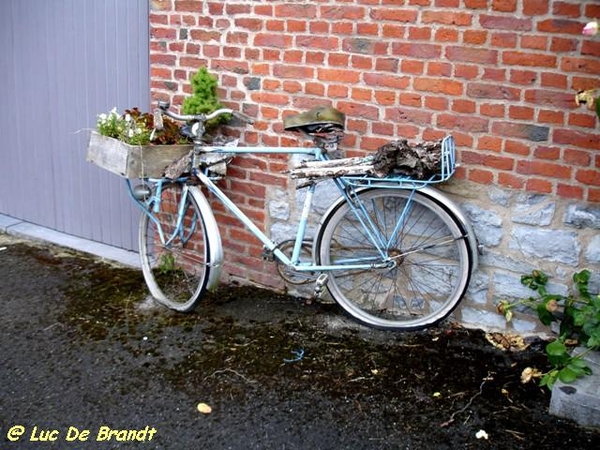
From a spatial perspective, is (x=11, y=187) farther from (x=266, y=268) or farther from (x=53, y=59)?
(x=266, y=268)

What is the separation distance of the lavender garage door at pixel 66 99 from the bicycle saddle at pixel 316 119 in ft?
4.74

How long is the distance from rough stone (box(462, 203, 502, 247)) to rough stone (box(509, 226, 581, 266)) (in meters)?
0.08

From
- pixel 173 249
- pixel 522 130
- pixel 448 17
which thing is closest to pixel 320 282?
pixel 173 249

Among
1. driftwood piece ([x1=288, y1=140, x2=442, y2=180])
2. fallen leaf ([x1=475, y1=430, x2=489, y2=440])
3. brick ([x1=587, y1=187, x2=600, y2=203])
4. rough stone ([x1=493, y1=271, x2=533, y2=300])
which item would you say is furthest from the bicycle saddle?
fallen leaf ([x1=475, y1=430, x2=489, y2=440])

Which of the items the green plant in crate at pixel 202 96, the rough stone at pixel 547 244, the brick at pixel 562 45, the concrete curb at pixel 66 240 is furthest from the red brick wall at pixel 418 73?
the concrete curb at pixel 66 240

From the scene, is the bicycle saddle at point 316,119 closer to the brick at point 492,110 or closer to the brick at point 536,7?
the brick at point 492,110

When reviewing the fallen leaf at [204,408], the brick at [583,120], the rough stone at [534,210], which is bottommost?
the fallen leaf at [204,408]

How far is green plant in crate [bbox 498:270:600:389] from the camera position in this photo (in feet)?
9.99

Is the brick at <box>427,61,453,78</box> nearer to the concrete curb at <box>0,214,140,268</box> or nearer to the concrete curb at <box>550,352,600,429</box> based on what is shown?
the concrete curb at <box>550,352,600,429</box>

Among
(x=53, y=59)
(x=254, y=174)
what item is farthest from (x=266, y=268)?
(x=53, y=59)

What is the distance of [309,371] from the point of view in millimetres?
3371

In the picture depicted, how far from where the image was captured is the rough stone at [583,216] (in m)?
3.29

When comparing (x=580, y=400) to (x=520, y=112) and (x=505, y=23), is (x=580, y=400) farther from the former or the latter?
(x=505, y=23)

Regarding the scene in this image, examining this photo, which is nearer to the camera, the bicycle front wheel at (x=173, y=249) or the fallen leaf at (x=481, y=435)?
the fallen leaf at (x=481, y=435)
